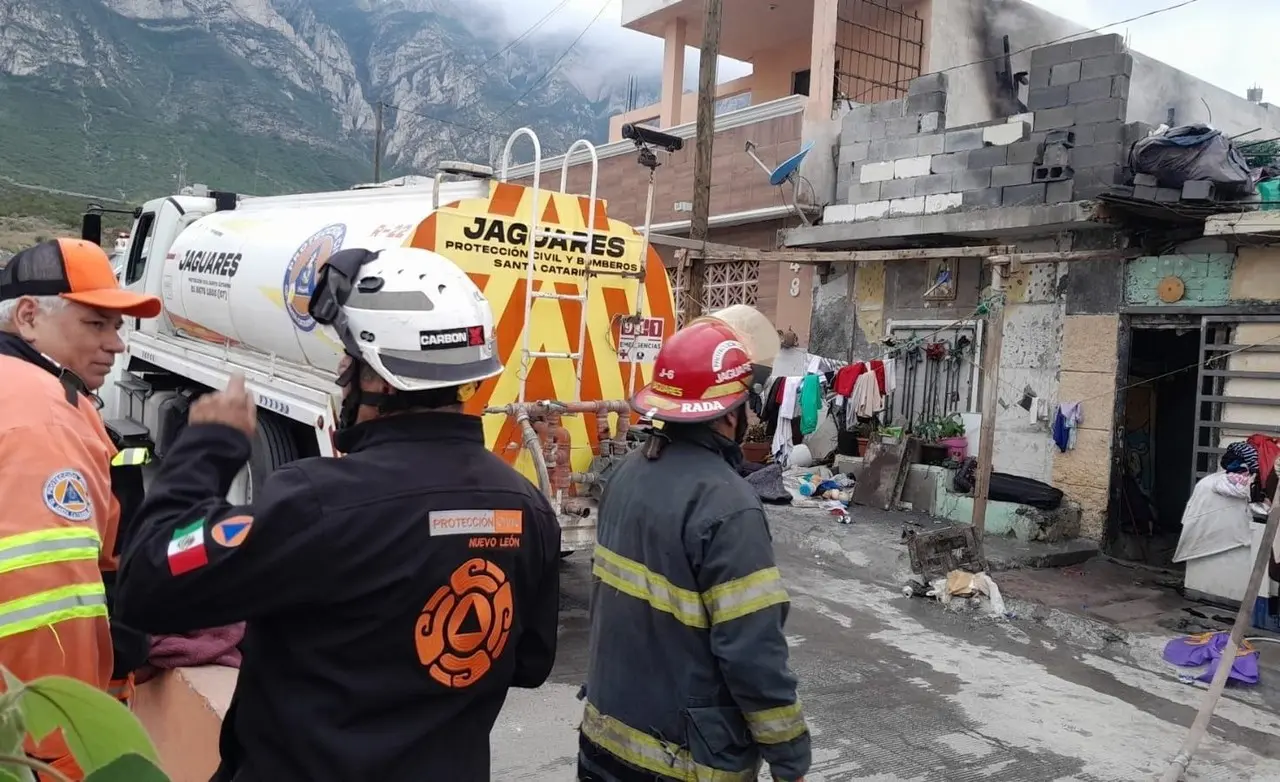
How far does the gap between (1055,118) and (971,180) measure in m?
1.03

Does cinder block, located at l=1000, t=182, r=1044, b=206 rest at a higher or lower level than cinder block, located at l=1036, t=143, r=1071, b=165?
lower

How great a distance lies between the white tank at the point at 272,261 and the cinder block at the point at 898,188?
670cm

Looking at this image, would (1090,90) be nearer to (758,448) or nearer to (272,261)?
(758,448)

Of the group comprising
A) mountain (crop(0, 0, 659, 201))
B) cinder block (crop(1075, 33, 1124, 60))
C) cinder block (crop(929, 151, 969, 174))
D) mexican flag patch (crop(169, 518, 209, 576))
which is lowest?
mexican flag patch (crop(169, 518, 209, 576))

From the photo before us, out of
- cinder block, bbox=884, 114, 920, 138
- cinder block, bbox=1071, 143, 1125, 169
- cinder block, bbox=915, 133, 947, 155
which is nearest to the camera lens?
cinder block, bbox=1071, 143, 1125, 169

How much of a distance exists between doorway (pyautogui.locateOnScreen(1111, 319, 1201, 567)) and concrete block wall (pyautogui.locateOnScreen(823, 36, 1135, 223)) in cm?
252

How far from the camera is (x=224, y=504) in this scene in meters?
1.60

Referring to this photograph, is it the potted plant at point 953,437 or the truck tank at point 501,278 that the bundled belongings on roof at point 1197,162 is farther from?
the truck tank at point 501,278

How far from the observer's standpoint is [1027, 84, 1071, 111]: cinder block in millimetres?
9477

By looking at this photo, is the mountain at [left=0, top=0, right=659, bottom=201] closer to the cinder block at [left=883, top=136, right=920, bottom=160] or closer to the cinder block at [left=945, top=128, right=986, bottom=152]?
the cinder block at [left=883, top=136, right=920, bottom=160]

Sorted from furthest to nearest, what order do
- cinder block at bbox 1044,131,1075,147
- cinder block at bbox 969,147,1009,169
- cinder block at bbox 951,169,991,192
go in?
cinder block at bbox 951,169,991,192, cinder block at bbox 969,147,1009,169, cinder block at bbox 1044,131,1075,147

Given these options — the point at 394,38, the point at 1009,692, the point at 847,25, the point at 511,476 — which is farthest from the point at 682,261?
the point at 394,38

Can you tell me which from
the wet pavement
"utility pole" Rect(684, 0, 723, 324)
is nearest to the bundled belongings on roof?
the wet pavement

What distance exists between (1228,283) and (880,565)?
4.20 m
